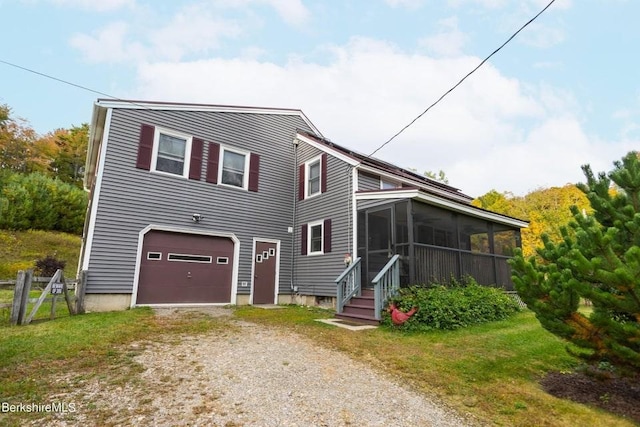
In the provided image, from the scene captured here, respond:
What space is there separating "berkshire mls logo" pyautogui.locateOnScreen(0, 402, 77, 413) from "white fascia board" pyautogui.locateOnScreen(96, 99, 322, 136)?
8667 mm

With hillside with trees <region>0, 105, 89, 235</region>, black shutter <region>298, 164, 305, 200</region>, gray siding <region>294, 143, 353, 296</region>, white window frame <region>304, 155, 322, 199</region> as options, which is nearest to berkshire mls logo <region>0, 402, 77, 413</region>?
gray siding <region>294, 143, 353, 296</region>

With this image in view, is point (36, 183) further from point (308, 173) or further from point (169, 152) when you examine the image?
point (308, 173)

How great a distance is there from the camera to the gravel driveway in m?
2.73

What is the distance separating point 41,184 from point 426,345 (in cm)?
2417

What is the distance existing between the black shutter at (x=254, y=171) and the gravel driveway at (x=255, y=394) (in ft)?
24.2

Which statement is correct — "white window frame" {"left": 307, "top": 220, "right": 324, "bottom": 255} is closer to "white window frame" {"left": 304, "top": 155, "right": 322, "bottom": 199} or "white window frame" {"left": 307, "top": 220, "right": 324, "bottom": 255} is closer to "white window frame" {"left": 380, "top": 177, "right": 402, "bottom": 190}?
"white window frame" {"left": 304, "top": 155, "right": 322, "bottom": 199}

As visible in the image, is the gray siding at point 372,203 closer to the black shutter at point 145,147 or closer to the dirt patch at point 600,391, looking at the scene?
the dirt patch at point 600,391

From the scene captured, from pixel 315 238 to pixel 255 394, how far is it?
8122 millimetres

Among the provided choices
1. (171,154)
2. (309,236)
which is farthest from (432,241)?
(171,154)

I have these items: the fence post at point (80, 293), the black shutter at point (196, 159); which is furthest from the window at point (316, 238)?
the fence post at point (80, 293)

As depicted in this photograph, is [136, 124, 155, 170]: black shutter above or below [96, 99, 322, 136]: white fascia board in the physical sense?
below

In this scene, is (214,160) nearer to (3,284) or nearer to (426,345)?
(3,284)

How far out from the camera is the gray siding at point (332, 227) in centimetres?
1001

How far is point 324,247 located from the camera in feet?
34.8
